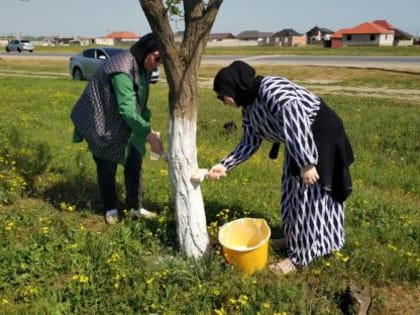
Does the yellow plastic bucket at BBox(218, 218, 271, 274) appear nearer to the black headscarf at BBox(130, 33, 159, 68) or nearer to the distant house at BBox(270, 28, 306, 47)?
the black headscarf at BBox(130, 33, 159, 68)

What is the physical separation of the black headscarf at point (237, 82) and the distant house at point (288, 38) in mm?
94275

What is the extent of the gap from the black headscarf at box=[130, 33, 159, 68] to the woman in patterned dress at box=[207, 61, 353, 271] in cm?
79

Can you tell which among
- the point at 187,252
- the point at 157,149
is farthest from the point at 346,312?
the point at 157,149

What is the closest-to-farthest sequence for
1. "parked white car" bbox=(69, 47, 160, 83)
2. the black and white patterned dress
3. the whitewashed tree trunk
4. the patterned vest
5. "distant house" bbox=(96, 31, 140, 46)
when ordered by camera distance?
1. the black and white patterned dress
2. the whitewashed tree trunk
3. the patterned vest
4. "parked white car" bbox=(69, 47, 160, 83)
5. "distant house" bbox=(96, 31, 140, 46)

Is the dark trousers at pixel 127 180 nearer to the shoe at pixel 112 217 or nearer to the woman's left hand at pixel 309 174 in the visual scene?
the shoe at pixel 112 217

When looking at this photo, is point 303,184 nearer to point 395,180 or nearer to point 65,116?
point 395,180

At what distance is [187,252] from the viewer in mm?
3488

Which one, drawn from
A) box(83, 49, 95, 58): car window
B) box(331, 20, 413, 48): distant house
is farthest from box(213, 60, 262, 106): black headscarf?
box(331, 20, 413, 48): distant house

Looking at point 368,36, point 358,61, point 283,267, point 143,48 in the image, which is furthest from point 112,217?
point 368,36

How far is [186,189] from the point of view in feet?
11.1

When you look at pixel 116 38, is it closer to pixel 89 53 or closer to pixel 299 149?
pixel 89 53

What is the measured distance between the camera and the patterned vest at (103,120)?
3934 mm

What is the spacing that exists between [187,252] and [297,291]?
89 cm

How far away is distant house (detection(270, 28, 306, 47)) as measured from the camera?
313 feet
